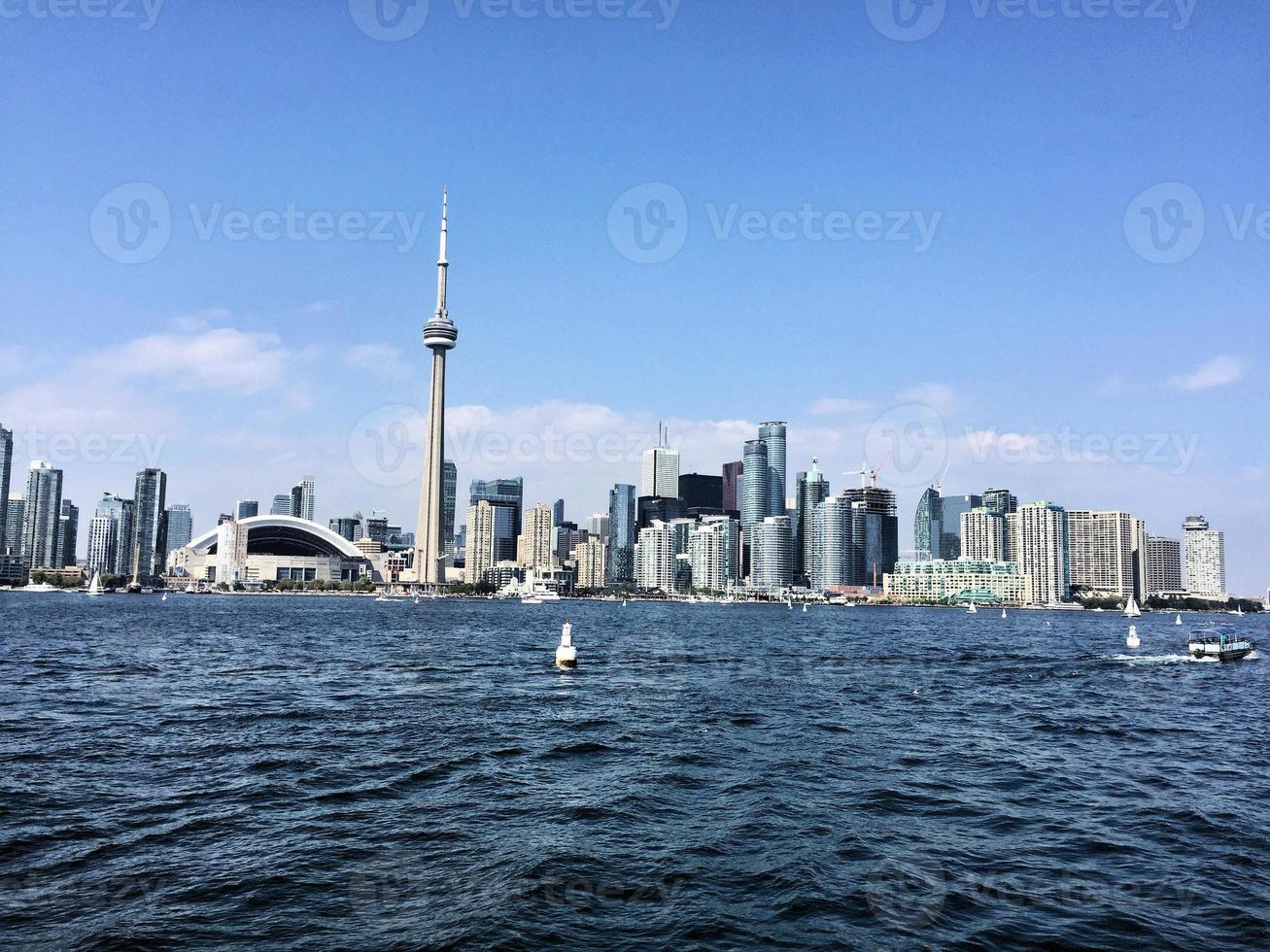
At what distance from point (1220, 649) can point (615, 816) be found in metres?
83.6

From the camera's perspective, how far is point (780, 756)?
3231 centimetres

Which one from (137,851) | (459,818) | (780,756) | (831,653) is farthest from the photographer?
(831,653)

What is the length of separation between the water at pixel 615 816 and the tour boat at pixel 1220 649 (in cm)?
3615

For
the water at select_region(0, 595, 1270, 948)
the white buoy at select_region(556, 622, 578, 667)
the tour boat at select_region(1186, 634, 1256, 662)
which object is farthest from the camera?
the tour boat at select_region(1186, 634, 1256, 662)

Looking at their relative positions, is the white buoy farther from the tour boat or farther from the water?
the tour boat

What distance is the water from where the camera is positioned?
1675cm

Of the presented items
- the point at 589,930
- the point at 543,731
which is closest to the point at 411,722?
the point at 543,731

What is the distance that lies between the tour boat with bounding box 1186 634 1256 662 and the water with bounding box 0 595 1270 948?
36.1 metres

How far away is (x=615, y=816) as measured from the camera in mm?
23812

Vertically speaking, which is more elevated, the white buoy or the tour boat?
the white buoy

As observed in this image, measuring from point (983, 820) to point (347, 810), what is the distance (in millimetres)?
17503

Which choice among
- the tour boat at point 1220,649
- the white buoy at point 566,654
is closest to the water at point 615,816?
the white buoy at point 566,654

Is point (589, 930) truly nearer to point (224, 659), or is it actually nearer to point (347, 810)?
point (347, 810)

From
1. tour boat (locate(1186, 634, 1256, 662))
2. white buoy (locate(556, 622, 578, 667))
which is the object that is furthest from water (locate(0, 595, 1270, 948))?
tour boat (locate(1186, 634, 1256, 662))
